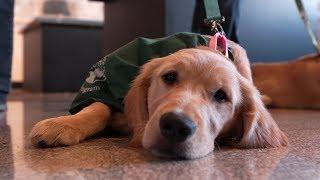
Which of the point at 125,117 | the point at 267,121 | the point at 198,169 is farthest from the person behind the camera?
the point at 125,117

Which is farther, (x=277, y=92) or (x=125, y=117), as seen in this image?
(x=277, y=92)

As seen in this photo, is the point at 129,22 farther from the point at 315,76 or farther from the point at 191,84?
the point at 191,84

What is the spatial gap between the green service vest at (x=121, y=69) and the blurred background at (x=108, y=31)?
1.85 meters

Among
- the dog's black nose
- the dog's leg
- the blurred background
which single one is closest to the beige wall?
the blurred background

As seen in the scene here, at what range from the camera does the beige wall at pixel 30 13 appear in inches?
309

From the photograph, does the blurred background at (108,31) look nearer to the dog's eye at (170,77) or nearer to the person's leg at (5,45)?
the person's leg at (5,45)

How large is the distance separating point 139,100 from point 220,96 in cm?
29

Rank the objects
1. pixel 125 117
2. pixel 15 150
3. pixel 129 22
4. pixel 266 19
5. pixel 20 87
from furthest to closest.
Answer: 1. pixel 20 87
2. pixel 266 19
3. pixel 129 22
4. pixel 125 117
5. pixel 15 150

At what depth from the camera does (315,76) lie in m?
3.97

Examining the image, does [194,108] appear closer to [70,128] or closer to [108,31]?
[70,128]

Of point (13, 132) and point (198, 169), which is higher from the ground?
point (198, 169)

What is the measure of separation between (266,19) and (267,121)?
3301mm

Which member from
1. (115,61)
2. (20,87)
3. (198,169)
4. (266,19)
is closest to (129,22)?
(266,19)

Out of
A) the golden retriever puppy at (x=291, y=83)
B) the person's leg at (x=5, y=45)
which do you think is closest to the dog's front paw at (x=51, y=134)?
the person's leg at (x=5, y=45)
